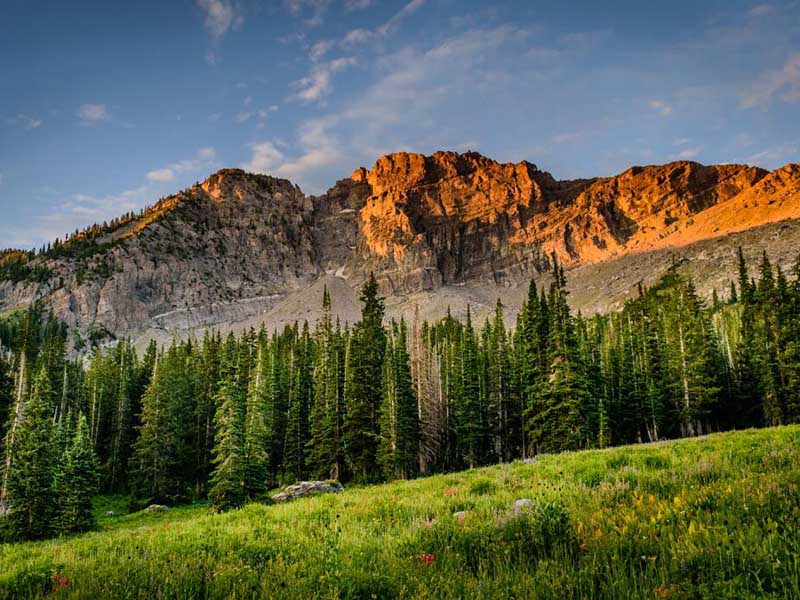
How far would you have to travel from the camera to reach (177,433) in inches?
2216

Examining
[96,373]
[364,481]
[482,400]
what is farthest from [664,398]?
[96,373]

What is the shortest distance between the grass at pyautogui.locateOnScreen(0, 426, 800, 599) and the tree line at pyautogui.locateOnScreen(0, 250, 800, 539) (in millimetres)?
28467

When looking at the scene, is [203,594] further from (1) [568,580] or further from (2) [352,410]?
(2) [352,410]

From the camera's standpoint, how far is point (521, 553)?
571 cm

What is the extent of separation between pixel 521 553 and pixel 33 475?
37.6 meters

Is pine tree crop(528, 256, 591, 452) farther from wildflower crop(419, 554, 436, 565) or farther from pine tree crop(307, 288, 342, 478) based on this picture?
wildflower crop(419, 554, 436, 565)

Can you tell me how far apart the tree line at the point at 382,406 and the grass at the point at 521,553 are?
2847cm

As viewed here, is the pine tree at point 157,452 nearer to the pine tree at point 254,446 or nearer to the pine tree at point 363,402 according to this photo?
the pine tree at point 254,446

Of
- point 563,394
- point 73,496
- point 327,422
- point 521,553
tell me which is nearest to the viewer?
point 521,553

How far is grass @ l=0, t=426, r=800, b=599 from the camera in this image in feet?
15.1

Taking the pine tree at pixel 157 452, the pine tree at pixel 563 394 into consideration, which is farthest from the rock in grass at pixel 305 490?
the pine tree at pixel 157 452

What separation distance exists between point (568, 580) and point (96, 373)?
287ft

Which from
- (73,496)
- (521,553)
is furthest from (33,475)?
(521,553)

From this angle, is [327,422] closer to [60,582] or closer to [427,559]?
[60,582]
